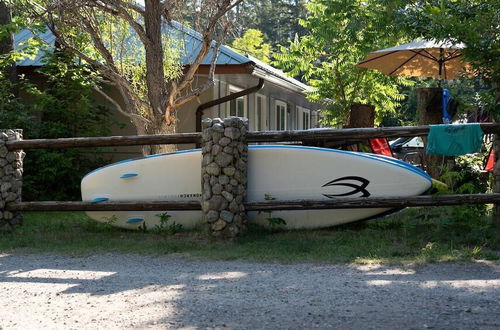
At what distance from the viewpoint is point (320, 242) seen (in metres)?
7.47

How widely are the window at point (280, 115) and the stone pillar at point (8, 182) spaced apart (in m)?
12.8

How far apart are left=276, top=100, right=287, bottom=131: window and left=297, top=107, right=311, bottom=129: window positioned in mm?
2338

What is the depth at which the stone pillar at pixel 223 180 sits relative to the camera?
7656mm

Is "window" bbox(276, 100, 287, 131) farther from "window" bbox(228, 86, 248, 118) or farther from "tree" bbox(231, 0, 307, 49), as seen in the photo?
"tree" bbox(231, 0, 307, 49)

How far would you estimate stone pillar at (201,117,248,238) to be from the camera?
7656 millimetres

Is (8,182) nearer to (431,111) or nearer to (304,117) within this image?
(431,111)

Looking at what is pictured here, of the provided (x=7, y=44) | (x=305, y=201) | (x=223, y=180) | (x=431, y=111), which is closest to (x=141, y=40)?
(x=7, y=44)

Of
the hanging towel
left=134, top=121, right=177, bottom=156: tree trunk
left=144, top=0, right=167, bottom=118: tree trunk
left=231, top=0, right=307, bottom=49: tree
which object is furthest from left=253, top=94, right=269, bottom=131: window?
left=231, top=0, right=307, bottom=49: tree

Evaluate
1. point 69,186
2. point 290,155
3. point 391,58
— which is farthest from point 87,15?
point 391,58

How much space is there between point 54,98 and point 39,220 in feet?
10.6

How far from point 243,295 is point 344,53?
1165 centimetres

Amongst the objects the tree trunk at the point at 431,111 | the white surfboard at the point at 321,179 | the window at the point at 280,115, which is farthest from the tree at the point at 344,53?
the white surfboard at the point at 321,179

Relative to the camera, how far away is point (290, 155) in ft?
27.5

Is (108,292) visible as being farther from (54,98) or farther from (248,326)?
(54,98)
